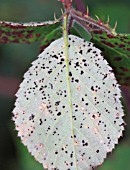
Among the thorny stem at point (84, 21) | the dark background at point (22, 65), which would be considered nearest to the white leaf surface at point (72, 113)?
the thorny stem at point (84, 21)

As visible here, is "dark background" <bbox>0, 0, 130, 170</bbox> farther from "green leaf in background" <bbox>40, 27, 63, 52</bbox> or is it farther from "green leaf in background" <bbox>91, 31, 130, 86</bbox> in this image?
"green leaf in background" <bbox>40, 27, 63, 52</bbox>

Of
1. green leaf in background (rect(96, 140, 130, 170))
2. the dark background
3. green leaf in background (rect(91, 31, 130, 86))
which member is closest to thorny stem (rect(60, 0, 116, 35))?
green leaf in background (rect(91, 31, 130, 86))

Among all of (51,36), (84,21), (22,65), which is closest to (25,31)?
(51,36)

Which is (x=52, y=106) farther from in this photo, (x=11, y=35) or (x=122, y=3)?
(x=122, y=3)

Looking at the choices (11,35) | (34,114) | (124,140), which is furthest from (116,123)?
(124,140)

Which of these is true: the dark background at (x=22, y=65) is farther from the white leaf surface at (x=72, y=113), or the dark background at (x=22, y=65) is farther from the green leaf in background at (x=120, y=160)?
the white leaf surface at (x=72, y=113)
